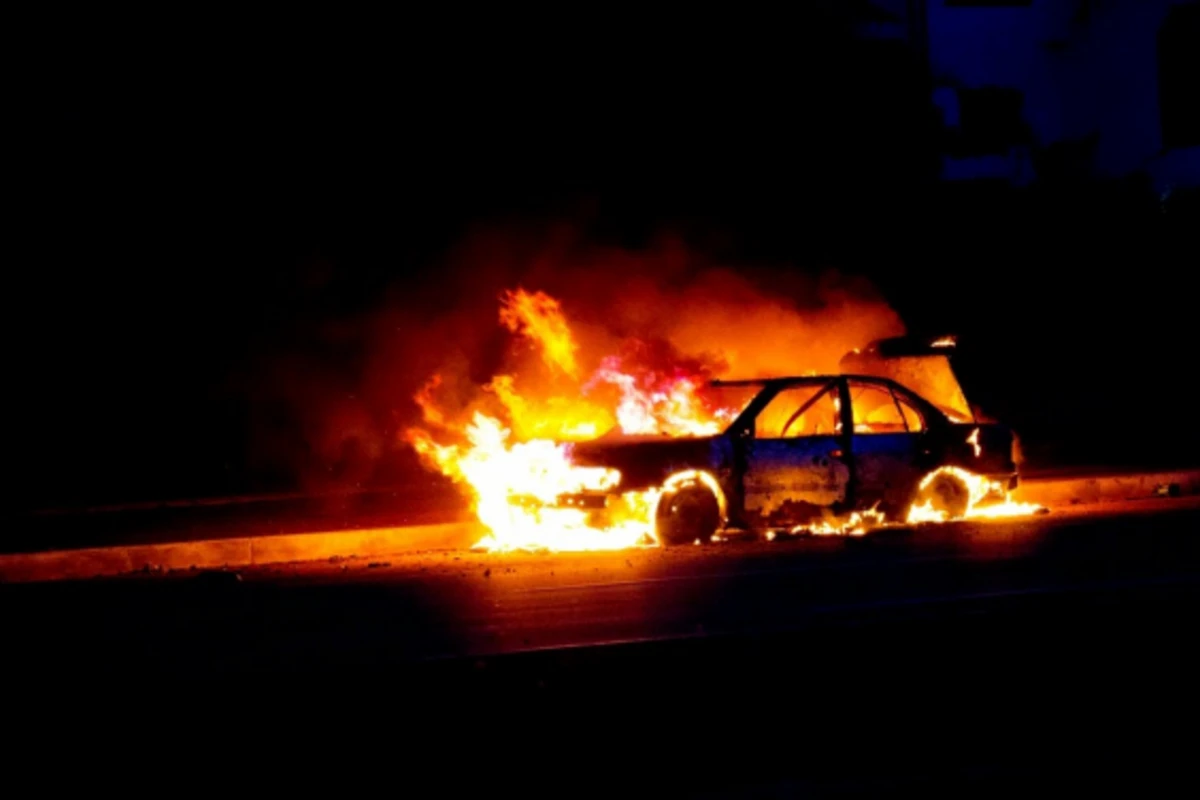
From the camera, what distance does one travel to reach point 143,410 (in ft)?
73.6

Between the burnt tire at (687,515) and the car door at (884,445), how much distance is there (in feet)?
5.10

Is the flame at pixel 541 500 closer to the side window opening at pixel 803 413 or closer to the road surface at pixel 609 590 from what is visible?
the road surface at pixel 609 590

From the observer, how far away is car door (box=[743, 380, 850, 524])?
12617mm

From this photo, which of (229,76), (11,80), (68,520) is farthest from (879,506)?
(11,80)

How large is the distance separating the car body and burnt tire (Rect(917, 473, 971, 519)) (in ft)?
0.05

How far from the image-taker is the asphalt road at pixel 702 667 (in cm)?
505

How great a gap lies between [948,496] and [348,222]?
537 inches

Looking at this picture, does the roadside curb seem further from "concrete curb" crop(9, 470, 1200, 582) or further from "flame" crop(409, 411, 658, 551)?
"concrete curb" crop(9, 470, 1200, 582)

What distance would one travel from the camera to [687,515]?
12.5m

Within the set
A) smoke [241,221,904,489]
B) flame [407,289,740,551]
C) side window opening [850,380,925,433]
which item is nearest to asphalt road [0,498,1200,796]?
flame [407,289,740,551]

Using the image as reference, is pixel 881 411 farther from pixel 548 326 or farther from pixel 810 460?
pixel 548 326

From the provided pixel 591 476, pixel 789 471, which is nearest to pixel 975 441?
pixel 789 471

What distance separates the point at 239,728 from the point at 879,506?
866 centimetres

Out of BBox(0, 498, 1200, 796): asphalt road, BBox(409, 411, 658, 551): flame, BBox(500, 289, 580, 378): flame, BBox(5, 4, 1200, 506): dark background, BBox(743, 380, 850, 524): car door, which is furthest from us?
BBox(5, 4, 1200, 506): dark background
